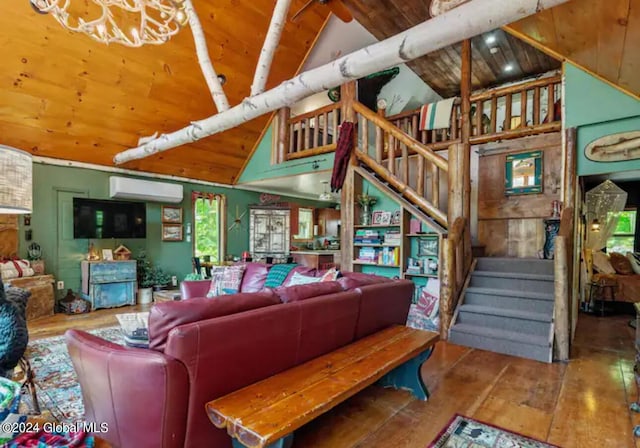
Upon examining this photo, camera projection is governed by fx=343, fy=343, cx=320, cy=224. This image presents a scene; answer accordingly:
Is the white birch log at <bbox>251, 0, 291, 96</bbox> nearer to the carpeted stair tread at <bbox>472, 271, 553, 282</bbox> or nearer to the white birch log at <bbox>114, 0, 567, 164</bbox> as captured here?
the white birch log at <bbox>114, 0, 567, 164</bbox>

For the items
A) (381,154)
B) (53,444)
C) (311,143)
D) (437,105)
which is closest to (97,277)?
(311,143)

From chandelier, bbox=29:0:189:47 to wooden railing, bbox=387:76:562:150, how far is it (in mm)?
3987

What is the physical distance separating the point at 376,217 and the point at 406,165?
889 mm

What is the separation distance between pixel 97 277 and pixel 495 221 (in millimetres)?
6574

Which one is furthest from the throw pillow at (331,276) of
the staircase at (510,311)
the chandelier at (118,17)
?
the chandelier at (118,17)

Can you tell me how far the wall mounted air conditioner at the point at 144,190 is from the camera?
606cm

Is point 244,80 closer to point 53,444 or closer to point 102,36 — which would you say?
point 102,36

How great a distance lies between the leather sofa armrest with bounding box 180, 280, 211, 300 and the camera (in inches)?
163

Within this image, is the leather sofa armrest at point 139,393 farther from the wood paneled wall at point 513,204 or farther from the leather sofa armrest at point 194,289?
the wood paneled wall at point 513,204

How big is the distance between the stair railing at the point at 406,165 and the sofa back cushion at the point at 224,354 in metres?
3.35

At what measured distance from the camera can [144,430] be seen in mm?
1477

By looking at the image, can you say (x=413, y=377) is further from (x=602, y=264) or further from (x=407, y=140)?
(x=602, y=264)

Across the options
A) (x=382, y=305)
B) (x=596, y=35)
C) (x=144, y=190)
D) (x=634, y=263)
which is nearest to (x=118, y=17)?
(x=144, y=190)

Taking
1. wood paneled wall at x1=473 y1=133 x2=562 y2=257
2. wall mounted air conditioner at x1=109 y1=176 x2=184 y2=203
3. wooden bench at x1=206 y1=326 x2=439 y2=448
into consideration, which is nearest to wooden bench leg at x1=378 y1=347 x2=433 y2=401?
wooden bench at x1=206 y1=326 x2=439 y2=448
